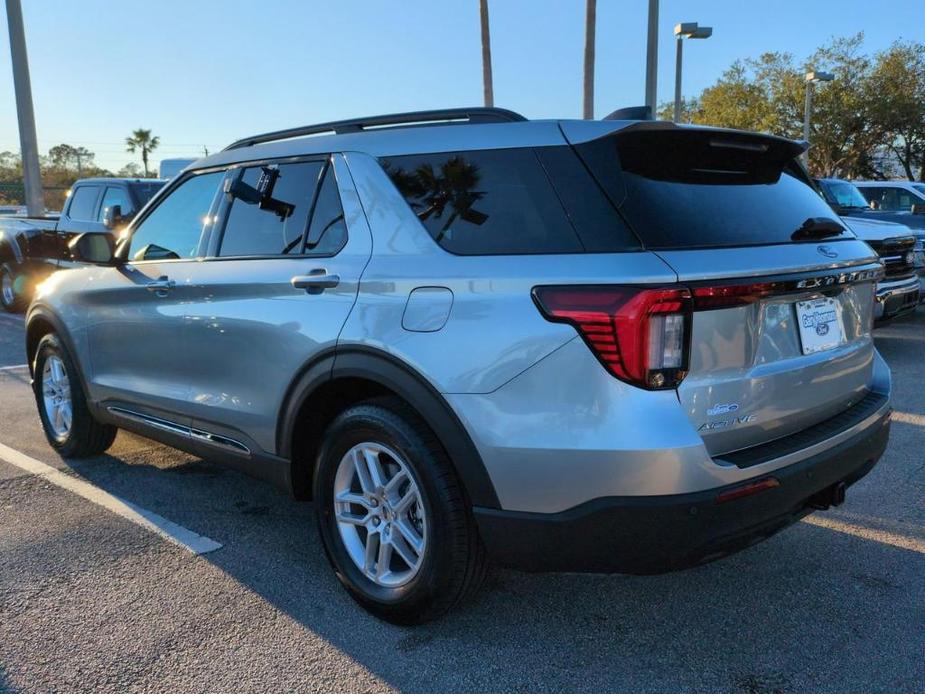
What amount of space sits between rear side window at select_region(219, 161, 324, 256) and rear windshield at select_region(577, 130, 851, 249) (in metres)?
1.29

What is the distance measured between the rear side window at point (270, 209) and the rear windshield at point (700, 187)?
1.29 metres

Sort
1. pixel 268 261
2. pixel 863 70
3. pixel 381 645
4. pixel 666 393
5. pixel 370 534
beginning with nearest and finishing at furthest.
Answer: pixel 666 393
pixel 381 645
pixel 370 534
pixel 268 261
pixel 863 70

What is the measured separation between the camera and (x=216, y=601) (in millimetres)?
3143

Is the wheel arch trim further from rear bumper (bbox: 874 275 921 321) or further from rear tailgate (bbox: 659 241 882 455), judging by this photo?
rear bumper (bbox: 874 275 921 321)

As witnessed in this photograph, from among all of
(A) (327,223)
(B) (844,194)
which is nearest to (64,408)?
(A) (327,223)

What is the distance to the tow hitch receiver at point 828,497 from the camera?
2.70 metres

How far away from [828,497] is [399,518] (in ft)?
4.89

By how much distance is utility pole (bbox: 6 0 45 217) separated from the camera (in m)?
15.0

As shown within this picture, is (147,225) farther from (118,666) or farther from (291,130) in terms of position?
(118,666)

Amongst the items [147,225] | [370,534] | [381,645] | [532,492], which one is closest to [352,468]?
[370,534]

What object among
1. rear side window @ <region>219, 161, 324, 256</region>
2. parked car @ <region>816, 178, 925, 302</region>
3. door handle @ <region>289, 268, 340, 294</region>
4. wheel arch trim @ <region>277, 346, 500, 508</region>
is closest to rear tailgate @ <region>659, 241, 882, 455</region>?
wheel arch trim @ <region>277, 346, 500, 508</region>

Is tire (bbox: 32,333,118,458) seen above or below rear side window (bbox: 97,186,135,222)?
below

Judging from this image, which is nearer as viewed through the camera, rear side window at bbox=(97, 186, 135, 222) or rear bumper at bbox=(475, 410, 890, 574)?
rear bumper at bbox=(475, 410, 890, 574)

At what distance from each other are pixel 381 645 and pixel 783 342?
67.4 inches
